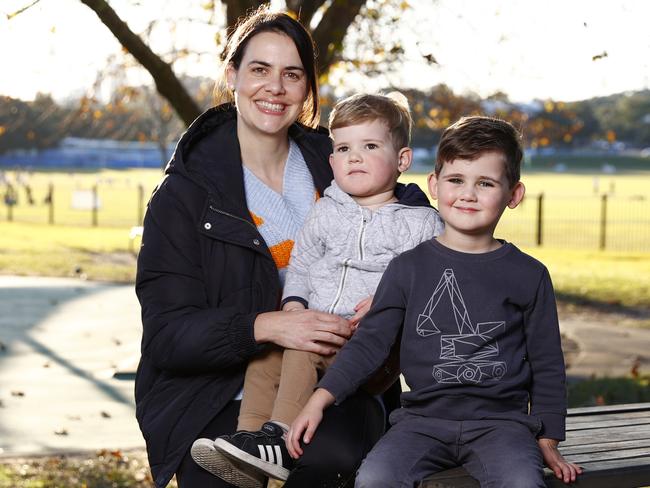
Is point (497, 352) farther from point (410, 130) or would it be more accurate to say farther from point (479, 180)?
point (410, 130)

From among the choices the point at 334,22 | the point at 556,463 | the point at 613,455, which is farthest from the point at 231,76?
the point at 334,22

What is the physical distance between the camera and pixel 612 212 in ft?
130

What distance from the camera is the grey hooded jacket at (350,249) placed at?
342 centimetres

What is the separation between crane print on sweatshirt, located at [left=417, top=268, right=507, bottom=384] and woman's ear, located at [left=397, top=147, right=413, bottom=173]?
58 cm

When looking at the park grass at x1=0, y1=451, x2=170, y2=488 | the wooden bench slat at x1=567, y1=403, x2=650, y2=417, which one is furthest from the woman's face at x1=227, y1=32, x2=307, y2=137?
the park grass at x1=0, y1=451, x2=170, y2=488

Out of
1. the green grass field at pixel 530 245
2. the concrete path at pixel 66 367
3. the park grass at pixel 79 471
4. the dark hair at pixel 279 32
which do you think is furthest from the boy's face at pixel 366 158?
the green grass field at pixel 530 245

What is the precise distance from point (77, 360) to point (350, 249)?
6501 millimetres

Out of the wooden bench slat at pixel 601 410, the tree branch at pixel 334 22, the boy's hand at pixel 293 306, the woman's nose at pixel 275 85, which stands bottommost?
the wooden bench slat at pixel 601 410

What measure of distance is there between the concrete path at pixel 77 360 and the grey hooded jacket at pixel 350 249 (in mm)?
3638

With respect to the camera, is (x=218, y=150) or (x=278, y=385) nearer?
(x=278, y=385)

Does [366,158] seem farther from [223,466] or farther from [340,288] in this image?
[223,466]

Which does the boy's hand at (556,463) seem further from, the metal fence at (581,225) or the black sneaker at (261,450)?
the metal fence at (581,225)

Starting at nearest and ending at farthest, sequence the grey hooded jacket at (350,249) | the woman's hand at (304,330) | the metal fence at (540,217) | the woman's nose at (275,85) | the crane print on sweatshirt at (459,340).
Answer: the crane print on sweatshirt at (459,340), the woman's hand at (304,330), the grey hooded jacket at (350,249), the woman's nose at (275,85), the metal fence at (540,217)

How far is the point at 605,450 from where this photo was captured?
142 inches
